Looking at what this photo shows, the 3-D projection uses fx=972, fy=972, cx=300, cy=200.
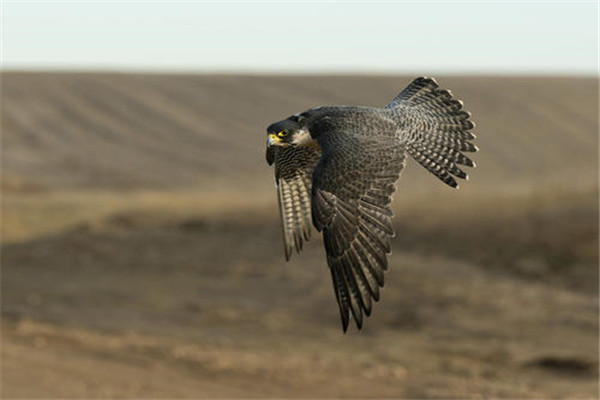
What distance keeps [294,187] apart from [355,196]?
102 centimetres

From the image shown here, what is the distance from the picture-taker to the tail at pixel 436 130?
11.9 feet

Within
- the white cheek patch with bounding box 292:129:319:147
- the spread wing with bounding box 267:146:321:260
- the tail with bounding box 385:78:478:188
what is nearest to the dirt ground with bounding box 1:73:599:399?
the spread wing with bounding box 267:146:321:260

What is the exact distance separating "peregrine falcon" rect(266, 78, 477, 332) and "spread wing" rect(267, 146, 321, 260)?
0.19 meters

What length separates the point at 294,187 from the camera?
439cm

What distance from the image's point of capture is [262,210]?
96.8 ft

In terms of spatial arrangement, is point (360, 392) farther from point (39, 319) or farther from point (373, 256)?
point (373, 256)

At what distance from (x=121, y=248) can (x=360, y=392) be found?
13375mm

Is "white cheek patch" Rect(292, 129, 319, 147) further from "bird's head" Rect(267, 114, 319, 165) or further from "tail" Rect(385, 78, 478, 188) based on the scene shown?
"tail" Rect(385, 78, 478, 188)

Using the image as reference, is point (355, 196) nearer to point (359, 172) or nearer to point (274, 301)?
point (359, 172)

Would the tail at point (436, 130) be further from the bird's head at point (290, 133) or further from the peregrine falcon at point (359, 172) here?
the bird's head at point (290, 133)

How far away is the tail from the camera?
11.9 feet

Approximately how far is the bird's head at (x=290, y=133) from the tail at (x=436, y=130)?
13.3 inches

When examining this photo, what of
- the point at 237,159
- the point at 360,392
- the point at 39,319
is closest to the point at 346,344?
the point at 360,392

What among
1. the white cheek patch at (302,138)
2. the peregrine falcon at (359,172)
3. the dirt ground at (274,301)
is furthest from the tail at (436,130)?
the dirt ground at (274,301)
